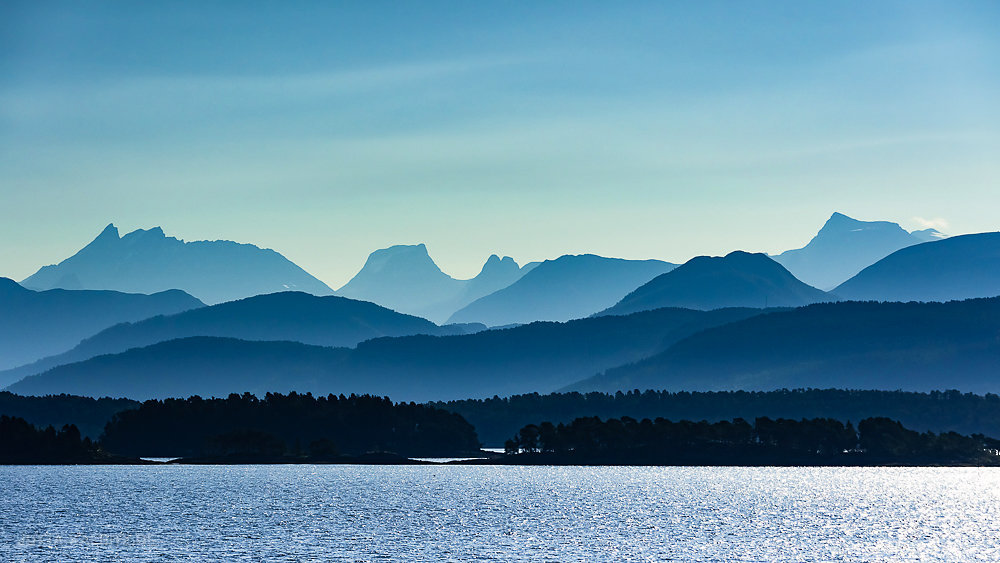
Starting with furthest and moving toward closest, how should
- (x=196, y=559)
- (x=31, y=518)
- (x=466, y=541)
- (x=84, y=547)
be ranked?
(x=31, y=518) → (x=466, y=541) → (x=84, y=547) → (x=196, y=559)

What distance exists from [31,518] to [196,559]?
197 ft

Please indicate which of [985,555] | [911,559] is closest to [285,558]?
[911,559]

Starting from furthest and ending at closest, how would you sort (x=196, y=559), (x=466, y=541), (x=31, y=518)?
(x=31, y=518), (x=466, y=541), (x=196, y=559)

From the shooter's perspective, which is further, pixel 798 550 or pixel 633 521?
pixel 633 521

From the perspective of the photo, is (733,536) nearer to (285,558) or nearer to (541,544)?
(541,544)

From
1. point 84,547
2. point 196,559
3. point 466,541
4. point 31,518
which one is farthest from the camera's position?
point 31,518

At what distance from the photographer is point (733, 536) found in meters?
172

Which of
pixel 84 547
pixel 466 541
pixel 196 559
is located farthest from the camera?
pixel 466 541

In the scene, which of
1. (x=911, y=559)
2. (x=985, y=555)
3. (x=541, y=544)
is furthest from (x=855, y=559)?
(x=541, y=544)

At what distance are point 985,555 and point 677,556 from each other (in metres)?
36.2

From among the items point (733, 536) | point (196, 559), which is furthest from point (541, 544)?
point (196, 559)

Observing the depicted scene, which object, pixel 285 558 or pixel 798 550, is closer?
pixel 285 558

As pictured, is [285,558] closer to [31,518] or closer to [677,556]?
[677,556]

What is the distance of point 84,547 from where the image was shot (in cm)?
15000
